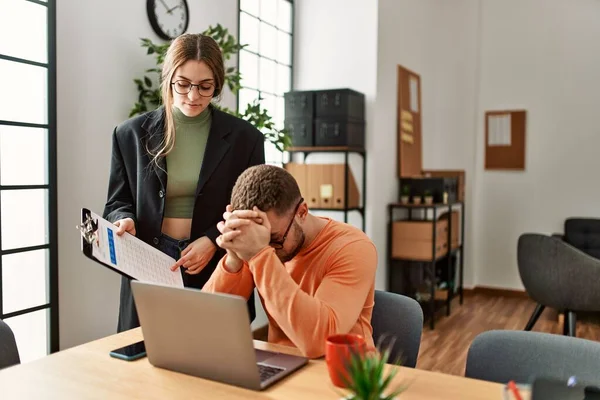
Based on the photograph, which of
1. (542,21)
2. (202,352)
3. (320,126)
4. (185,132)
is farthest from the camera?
(542,21)

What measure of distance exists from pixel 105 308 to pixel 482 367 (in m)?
2.06

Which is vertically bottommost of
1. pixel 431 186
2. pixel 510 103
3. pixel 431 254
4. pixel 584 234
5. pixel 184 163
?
pixel 431 254

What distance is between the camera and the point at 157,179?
1.81 meters

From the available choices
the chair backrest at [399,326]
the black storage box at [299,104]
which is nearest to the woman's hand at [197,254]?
the chair backrest at [399,326]

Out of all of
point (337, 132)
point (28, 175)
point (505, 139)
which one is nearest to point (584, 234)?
point (505, 139)

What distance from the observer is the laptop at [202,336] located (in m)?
1.04

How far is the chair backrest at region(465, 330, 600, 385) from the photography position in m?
1.22

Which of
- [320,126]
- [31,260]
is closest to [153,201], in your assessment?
[31,260]

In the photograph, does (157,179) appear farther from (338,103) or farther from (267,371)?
(338,103)

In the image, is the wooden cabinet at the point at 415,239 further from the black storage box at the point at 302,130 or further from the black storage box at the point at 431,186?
the black storage box at the point at 302,130

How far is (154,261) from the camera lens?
153 centimetres

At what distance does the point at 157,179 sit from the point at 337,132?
8.01 ft

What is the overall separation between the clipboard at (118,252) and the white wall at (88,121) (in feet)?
4.13

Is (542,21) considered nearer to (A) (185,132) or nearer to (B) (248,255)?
(A) (185,132)
